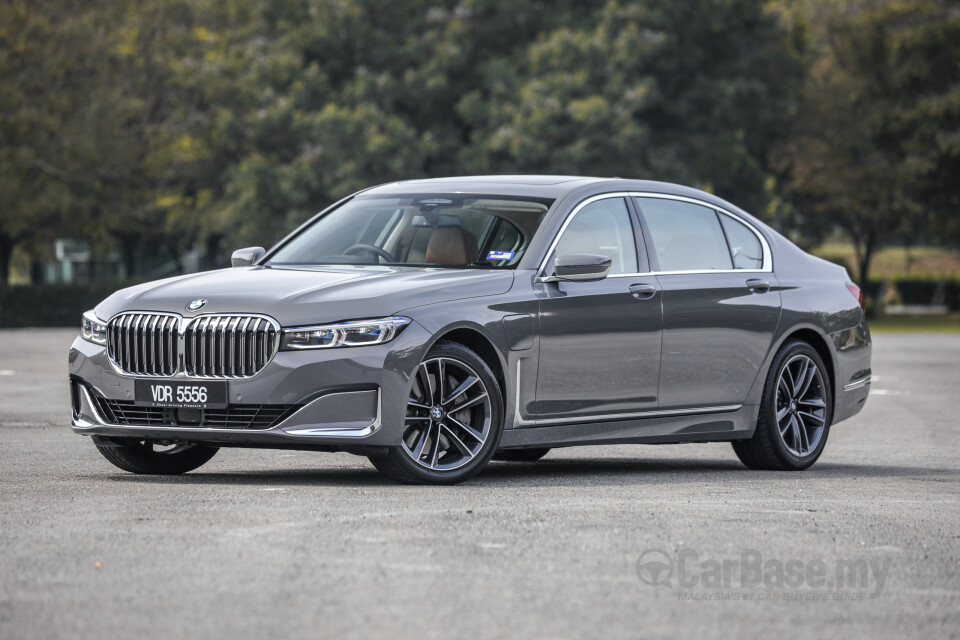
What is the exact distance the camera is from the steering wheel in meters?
9.73

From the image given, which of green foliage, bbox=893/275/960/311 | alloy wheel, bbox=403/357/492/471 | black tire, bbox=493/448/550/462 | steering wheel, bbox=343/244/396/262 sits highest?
steering wheel, bbox=343/244/396/262

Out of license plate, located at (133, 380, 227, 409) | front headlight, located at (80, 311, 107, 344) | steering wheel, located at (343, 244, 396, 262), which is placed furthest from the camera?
steering wheel, located at (343, 244, 396, 262)

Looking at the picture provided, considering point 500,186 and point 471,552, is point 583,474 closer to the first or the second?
point 500,186

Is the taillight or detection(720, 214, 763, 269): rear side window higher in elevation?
detection(720, 214, 763, 269): rear side window

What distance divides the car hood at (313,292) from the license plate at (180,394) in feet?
1.18

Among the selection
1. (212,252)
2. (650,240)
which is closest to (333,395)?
(650,240)

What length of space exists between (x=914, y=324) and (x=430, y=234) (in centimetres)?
4457

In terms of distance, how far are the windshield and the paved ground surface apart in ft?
3.96

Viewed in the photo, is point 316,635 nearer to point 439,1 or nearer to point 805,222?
point 439,1

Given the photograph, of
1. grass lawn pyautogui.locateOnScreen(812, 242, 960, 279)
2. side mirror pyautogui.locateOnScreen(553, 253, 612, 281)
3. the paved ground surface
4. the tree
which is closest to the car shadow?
the paved ground surface

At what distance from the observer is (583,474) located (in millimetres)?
9992

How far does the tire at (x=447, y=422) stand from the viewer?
862 cm

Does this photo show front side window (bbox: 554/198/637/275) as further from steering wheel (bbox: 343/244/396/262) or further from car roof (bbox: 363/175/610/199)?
steering wheel (bbox: 343/244/396/262)

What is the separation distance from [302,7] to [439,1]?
13.0 feet
